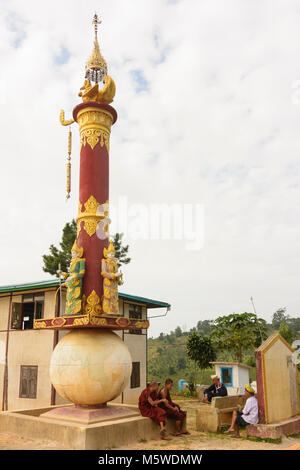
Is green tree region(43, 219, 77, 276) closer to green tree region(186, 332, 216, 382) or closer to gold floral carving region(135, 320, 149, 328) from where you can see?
green tree region(186, 332, 216, 382)

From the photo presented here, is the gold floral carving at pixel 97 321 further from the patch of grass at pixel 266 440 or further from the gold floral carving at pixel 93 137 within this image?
the gold floral carving at pixel 93 137

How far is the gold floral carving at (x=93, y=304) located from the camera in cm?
1135

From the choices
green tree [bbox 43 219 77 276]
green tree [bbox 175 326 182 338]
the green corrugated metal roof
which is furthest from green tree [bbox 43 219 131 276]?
green tree [bbox 175 326 182 338]

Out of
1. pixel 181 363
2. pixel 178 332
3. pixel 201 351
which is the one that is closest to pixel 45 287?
pixel 201 351

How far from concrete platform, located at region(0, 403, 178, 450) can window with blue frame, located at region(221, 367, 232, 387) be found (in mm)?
11324

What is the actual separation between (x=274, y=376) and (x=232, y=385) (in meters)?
10.7

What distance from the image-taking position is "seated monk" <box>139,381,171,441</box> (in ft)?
34.1

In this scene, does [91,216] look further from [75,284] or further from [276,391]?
[276,391]

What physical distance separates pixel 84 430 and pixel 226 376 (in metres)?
14.4

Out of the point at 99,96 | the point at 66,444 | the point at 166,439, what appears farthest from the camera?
the point at 99,96

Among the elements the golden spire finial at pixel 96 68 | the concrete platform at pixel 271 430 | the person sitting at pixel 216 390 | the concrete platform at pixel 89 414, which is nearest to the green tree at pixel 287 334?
the person sitting at pixel 216 390
